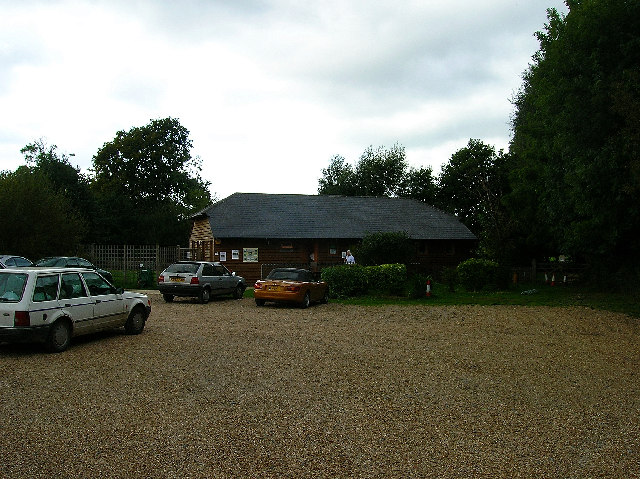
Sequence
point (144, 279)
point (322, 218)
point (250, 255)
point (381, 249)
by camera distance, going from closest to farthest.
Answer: point (144, 279) → point (381, 249) → point (250, 255) → point (322, 218)

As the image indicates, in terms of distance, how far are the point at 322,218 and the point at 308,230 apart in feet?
7.48

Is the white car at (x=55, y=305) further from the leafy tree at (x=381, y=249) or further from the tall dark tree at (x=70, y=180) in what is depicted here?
the tall dark tree at (x=70, y=180)

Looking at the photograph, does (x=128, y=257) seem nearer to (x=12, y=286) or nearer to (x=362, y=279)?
(x=362, y=279)

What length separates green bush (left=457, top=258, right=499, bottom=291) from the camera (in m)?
26.4

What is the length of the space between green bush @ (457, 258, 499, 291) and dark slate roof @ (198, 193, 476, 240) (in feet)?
27.6

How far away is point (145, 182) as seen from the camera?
191 feet

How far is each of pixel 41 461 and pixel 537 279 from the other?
34.9m

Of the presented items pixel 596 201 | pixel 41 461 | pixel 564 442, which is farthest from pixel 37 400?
pixel 596 201

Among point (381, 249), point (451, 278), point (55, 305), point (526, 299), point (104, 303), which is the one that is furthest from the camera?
point (381, 249)

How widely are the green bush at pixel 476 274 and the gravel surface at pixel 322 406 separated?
42.9ft

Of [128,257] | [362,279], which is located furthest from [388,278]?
[128,257]

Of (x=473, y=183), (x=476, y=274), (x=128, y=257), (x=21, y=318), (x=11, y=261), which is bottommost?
(x=21, y=318)

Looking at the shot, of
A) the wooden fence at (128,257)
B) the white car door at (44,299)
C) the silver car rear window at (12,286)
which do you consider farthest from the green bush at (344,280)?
A: the silver car rear window at (12,286)

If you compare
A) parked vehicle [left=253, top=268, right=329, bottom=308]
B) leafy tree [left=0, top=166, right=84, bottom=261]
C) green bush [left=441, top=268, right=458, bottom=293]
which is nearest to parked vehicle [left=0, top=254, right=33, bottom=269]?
leafy tree [left=0, top=166, right=84, bottom=261]
